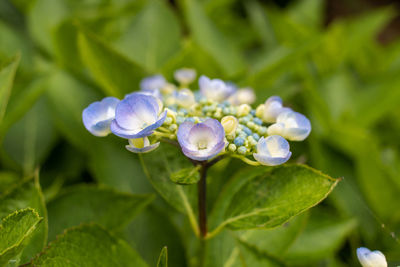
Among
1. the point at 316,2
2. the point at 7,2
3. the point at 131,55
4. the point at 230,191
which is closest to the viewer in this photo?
the point at 230,191

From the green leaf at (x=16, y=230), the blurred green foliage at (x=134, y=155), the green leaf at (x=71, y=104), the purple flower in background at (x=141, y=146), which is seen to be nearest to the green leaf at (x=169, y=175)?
the blurred green foliage at (x=134, y=155)

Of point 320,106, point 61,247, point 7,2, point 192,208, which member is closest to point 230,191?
point 192,208

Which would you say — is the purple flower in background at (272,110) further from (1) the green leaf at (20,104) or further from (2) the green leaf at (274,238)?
(1) the green leaf at (20,104)

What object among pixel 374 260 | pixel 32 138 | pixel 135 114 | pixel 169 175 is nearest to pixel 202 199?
pixel 169 175

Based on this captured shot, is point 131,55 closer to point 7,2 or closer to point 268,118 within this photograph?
point 7,2

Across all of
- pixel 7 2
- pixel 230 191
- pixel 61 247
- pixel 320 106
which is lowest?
pixel 320 106

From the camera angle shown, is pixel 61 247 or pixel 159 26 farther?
pixel 159 26

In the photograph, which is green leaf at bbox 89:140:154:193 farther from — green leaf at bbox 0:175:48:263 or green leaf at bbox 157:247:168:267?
green leaf at bbox 157:247:168:267
